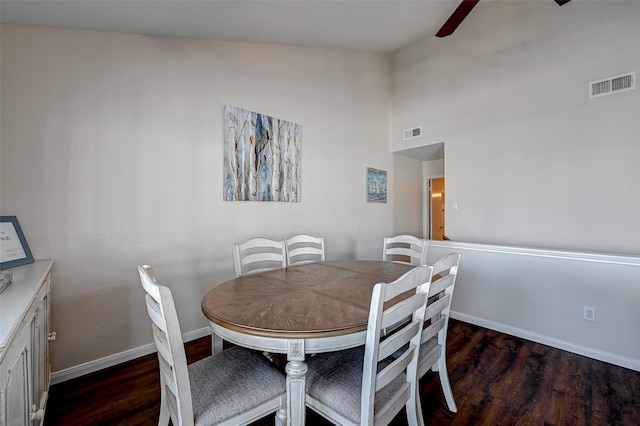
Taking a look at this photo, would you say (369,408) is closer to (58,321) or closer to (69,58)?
(58,321)

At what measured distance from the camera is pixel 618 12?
2799mm

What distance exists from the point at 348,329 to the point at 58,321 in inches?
83.4

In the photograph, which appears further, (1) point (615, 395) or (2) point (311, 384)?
(1) point (615, 395)

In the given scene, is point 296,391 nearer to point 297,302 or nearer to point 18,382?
point 297,302

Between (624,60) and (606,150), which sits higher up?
(624,60)

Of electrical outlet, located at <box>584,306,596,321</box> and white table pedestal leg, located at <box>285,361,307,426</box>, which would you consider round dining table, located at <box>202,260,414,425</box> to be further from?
electrical outlet, located at <box>584,306,596,321</box>

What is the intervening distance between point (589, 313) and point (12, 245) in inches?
169

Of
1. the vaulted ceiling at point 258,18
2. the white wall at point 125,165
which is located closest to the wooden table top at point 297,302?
the white wall at point 125,165

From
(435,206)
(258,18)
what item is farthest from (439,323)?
(435,206)

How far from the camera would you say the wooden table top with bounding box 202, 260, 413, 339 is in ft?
3.68

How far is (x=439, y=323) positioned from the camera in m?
1.58

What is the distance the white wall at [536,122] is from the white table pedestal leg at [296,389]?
11.2 ft

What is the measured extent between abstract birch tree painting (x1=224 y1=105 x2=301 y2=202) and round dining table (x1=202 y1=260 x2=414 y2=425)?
1259 millimetres

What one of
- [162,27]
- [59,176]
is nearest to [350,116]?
[162,27]
